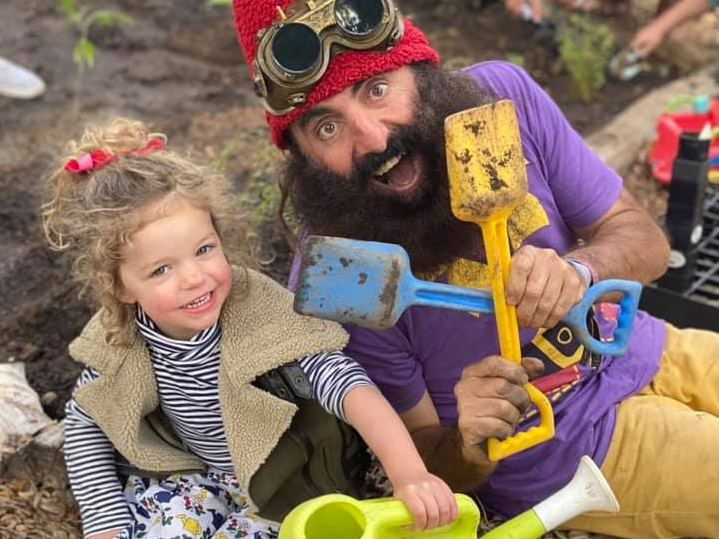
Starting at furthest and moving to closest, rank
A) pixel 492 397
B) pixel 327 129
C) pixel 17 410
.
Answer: pixel 17 410 < pixel 327 129 < pixel 492 397

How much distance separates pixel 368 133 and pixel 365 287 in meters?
0.45

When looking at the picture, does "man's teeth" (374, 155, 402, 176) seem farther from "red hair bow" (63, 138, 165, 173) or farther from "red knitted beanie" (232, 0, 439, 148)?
"red hair bow" (63, 138, 165, 173)

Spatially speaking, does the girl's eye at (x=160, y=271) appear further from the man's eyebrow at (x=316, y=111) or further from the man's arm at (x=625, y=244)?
the man's arm at (x=625, y=244)

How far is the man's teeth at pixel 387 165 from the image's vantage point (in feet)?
6.27

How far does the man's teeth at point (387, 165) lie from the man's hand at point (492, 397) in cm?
45

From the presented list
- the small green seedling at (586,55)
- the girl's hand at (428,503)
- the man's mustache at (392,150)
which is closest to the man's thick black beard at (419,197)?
the man's mustache at (392,150)

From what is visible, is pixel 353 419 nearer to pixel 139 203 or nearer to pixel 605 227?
pixel 139 203

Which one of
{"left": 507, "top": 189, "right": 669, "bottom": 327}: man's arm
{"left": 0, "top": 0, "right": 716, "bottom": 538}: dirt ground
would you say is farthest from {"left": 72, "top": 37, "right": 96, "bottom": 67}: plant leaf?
{"left": 507, "top": 189, "right": 669, "bottom": 327}: man's arm

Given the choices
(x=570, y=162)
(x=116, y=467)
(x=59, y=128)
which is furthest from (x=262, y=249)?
(x=59, y=128)

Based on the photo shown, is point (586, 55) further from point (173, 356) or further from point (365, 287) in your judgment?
point (365, 287)

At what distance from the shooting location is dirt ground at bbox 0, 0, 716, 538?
282 centimetres

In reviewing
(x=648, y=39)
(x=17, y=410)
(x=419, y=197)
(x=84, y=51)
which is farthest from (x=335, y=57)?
(x=648, y=39)

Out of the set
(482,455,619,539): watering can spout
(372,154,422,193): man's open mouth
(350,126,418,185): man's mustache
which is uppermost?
(350,126,418,185): man's mustache

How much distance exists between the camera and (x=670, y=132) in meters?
3.62
